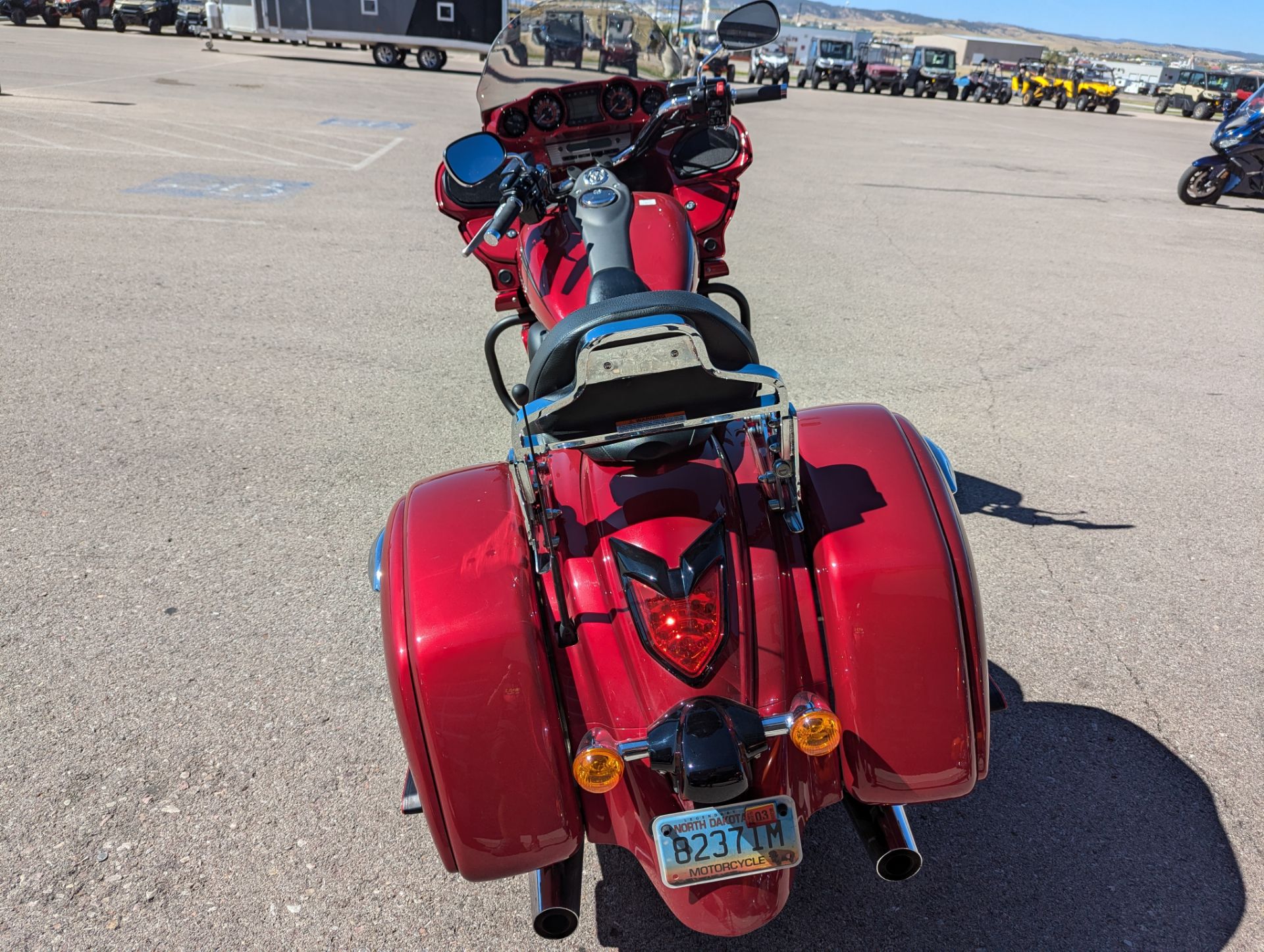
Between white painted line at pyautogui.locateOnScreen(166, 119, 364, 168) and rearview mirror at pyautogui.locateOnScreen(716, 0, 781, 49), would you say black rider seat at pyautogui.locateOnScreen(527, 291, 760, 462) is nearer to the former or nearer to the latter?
rearview mirror at pyautogui.locateOnScreen(716, 0, 781, 49)

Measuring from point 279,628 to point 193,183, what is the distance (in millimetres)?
7694

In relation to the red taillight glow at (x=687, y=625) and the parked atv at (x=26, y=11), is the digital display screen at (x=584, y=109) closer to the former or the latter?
the red taillight glow at (x=687, y=625)

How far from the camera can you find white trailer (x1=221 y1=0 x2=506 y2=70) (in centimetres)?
2467

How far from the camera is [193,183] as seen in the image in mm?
8922

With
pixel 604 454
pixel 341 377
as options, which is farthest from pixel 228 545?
pixel 604 454

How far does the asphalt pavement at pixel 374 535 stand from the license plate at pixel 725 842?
614mm

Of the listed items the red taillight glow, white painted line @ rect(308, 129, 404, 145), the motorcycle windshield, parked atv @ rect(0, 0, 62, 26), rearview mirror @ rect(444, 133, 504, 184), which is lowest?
the red taillight glow

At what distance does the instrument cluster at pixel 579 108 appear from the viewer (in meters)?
3.71

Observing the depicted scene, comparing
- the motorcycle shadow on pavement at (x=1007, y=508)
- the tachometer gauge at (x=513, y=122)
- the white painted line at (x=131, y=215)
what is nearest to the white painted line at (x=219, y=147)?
the white painted line at (x=131, y=215)

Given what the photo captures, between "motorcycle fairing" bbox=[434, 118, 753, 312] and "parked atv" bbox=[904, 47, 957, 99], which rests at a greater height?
"parked atv" bbox=[904, 47, 957, 99]

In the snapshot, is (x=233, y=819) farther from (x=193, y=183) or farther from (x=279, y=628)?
(x=193, y=183)

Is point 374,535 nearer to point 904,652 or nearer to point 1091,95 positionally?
point 904,652

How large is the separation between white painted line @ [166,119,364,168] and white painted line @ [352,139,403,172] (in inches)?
5.7

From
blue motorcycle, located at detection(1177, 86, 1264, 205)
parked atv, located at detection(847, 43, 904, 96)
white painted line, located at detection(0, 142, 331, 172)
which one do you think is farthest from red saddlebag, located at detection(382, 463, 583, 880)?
parked atv, located at detection(847, 43, 904, 96)
